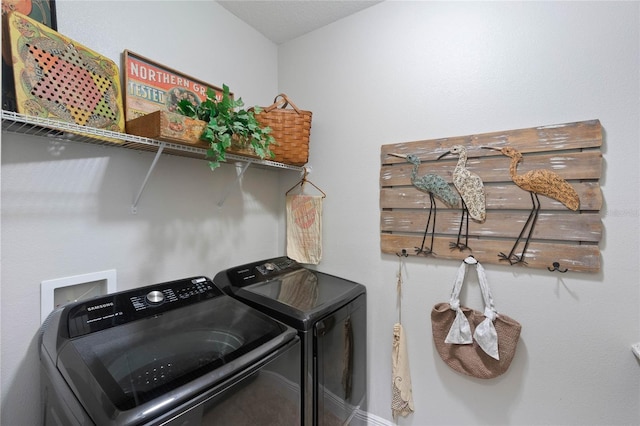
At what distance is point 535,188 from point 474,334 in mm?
728

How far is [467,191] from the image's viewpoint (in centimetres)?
137

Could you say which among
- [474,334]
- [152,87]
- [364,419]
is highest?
[152,87]

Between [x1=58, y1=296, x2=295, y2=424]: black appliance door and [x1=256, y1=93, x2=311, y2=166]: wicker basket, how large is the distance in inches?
36.2

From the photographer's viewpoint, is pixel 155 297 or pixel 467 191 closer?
pixel 155 297

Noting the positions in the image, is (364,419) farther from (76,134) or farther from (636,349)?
(76,134)

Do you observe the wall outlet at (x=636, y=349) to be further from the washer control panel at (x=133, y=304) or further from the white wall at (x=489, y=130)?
the washer control panel at (x=133, y=304)

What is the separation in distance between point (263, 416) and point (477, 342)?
1013 mm

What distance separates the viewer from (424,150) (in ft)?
4.90

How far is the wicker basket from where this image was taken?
165 cm

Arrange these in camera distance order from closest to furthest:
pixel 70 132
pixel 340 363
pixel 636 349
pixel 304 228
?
pixel 70 132
pixel 636 349
pixel 340 363
pixel 304 228

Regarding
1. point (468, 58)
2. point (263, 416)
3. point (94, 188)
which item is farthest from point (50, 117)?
point (468, 58)

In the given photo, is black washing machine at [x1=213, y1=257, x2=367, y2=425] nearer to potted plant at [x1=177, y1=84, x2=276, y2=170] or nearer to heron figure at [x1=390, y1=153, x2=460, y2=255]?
heron figure at [x1=390, y1=153, x2=460, y2=255]

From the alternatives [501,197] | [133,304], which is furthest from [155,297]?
[501,197]

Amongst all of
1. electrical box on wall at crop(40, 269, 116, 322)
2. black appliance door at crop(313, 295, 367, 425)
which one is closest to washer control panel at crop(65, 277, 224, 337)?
electrical box on wall at crop(40, 269, 116, 322)
